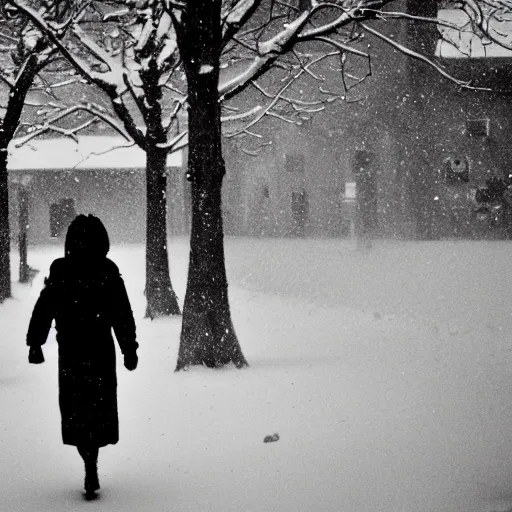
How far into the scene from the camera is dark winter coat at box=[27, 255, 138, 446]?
5.05 m

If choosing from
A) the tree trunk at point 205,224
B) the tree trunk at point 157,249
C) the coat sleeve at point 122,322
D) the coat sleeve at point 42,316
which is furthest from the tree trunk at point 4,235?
the coat sleeve at point 122,322

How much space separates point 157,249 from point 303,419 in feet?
25.9

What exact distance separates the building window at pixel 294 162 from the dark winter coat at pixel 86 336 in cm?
3303

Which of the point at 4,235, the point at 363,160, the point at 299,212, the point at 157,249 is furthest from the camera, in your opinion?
the point at 299,212

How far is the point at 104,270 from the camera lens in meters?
5.15

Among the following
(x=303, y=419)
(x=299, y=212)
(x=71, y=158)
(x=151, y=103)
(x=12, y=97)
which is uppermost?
(x=71, y=158)

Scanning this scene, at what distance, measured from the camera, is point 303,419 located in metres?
6.99

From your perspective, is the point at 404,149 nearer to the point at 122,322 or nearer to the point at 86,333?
the point at 122,322

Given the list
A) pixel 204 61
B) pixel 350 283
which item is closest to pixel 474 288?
pixel 350 283

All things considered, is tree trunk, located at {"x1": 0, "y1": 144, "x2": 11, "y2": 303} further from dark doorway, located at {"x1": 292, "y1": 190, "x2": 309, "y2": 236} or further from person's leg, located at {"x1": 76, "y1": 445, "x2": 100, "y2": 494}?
dark doorway, located at {"x1": 292, "y1": 190, "x2": 309, "y2": 236}

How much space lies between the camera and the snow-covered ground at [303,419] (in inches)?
200

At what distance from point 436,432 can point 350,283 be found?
12317mm

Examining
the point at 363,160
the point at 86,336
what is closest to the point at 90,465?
the point at 86,336

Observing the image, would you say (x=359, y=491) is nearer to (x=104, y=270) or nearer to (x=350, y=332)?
(x=104, y=270)
